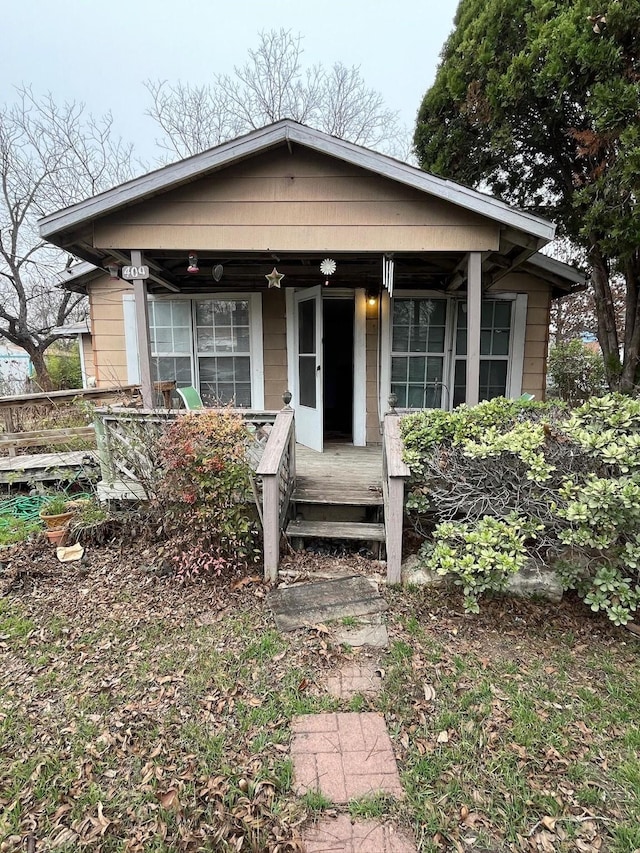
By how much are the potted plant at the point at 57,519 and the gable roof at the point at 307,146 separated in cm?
252

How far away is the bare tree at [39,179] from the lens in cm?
1105

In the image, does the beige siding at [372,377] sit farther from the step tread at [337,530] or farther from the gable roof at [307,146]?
the step tread at [337,530]

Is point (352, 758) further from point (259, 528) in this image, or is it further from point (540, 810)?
point (259, 528)

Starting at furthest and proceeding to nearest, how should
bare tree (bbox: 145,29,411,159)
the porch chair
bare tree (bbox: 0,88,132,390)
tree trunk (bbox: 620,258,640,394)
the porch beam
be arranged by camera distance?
1. bare tree (bbox: 145,29,411,159)
2. bare tree (bbox: 0,88,132,390)
3. tree trunk (bbox: 620,258,640,394)
4. the porch chair
5. the porch beam

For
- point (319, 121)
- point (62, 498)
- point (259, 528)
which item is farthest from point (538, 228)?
point (319, 121)

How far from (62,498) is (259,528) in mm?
2313

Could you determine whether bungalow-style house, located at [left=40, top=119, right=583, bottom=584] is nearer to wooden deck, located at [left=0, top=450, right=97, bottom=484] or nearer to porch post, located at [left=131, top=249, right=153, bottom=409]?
porch post, located at [left=131, top=249, right=153, bottom=409]

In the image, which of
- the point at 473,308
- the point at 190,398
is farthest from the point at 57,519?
the point at 473,308

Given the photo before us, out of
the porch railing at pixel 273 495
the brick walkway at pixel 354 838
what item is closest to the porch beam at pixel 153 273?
the porch railing at pixel 273 495

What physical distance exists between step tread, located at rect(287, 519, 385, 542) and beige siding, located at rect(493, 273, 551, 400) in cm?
388

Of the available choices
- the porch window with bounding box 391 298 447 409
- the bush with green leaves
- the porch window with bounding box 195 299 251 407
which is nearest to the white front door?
the porch window with bounding box 195 299 251 407

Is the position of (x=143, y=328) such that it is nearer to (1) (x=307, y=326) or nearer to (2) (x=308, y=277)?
(1) (x=307, y=326)

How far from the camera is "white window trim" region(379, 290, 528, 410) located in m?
6.11

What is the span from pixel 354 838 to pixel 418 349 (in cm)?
549
